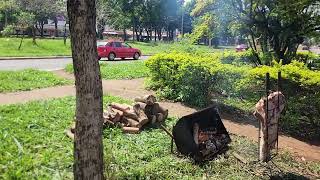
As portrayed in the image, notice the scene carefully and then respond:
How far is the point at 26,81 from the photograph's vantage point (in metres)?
13.5

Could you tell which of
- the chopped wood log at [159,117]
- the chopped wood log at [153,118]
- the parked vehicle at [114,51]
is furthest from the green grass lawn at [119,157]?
the parked vehicle at [114,51]

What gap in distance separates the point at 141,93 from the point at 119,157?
A: 6.47 metres

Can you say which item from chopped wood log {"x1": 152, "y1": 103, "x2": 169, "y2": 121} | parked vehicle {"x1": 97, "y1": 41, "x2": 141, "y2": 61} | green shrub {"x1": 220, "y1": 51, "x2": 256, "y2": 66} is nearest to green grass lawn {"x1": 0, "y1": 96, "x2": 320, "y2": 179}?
chopped wood log {"x1": 152, "y1": 103, "x2": 169, "y2": 121}

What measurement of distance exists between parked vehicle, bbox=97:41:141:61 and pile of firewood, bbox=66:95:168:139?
1793cm

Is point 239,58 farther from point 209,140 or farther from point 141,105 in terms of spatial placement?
point 209,140

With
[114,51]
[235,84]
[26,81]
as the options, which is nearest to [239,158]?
[235,84]

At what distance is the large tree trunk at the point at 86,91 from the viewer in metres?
4.04

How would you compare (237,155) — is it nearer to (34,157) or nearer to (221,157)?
(221,157)

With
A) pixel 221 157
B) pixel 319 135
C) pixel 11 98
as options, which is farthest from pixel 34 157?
pixel 319 135

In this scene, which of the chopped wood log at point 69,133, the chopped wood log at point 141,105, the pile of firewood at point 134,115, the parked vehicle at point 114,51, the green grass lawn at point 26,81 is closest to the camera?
the chopped wood log at point 69,133

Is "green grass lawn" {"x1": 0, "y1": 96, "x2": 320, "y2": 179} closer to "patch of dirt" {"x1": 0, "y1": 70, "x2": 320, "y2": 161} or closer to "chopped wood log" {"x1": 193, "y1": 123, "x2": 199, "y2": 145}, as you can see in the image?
"chopped wood log" {"x1": 193, "y1": 123, "x2": 199, "y2": 145}

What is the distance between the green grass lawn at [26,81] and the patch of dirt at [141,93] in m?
0.49

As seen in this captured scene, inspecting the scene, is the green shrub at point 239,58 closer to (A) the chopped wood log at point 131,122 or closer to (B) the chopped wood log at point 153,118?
(B) the chopped wood log at point 153,118

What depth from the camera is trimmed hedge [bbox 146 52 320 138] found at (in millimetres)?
9102
